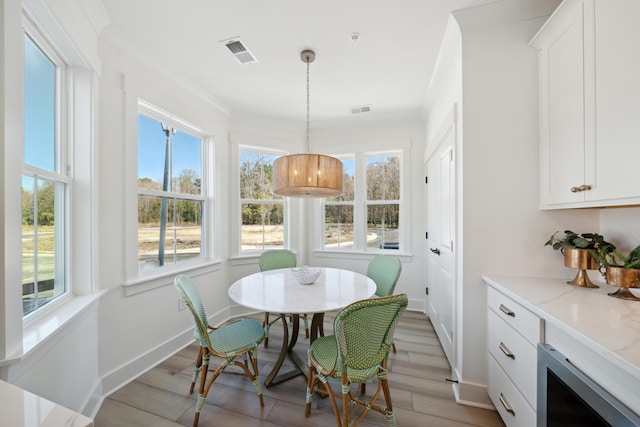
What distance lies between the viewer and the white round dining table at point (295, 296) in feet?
5.27

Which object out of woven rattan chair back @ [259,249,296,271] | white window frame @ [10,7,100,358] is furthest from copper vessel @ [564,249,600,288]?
white window frame @ [10,7,100,358]

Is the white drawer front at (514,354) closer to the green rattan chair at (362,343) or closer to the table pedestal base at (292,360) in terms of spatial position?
the green rattan chair at (362,343)

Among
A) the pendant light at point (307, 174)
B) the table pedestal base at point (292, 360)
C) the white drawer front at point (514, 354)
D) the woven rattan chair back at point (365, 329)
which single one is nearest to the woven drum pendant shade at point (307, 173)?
the pendant light at point (307, 174)

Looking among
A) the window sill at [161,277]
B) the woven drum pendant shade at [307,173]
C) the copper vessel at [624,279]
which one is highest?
the woven drum pendant shade at [307,173]

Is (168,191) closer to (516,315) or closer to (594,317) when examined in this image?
(516,315)

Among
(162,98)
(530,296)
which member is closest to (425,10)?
(530,296)

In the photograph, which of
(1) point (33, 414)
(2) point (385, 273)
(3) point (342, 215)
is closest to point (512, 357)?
(2) point (385, 273)

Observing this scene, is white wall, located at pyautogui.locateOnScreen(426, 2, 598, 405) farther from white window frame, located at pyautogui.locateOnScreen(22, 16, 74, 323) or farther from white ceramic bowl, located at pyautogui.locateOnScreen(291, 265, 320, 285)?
white window frame, located at pyautogui.locateOnScreen(22, 16, 74, 323)

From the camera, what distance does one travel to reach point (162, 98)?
237 centimetres

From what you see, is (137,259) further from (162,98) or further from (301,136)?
(301,136)

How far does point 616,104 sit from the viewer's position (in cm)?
111

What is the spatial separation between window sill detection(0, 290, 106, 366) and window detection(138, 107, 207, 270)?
65 centimetres

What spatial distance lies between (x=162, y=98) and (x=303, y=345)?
2818 mm

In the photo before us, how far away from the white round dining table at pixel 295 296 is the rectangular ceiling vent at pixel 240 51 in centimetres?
200
